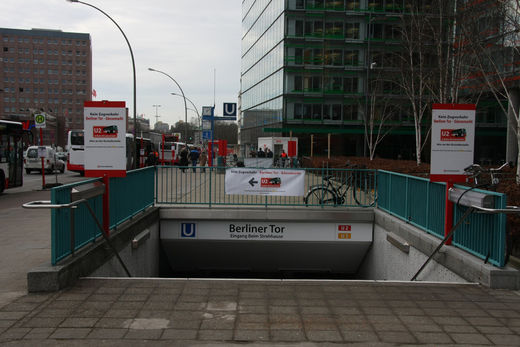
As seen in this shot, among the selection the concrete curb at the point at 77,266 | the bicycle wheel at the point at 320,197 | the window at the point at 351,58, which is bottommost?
the concrete curb at the point at 77,266

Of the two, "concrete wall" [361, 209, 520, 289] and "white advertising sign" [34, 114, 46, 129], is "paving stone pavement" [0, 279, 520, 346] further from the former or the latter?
"white advertising sign" [34, 114, 46, 129]

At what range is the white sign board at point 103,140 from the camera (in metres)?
7.45

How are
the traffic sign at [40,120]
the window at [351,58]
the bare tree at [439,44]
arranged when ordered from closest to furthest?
1. the traffic sign at [40,120]
2. the bare tree at [439,44]
3. the window at [351,58]

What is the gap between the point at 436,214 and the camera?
7.88 meters

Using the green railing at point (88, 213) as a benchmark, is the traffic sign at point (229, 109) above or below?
above

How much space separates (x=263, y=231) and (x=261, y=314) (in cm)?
688

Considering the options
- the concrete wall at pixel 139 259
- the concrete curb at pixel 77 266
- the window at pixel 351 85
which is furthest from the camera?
the window at pixel 351 85

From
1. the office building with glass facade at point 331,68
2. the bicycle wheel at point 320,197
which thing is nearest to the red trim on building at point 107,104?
the bicycle wheel at point 320,197

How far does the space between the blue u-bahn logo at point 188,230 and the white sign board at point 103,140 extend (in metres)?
4.44

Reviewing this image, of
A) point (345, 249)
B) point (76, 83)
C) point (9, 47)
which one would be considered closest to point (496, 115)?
point (345, 249)

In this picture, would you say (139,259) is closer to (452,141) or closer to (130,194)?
(130,194)

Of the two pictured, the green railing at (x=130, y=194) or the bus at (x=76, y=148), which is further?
the bus at (x=76, y=148)

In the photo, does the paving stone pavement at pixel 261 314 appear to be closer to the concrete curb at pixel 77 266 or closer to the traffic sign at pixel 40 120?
the concrete curb at pixel 77 266

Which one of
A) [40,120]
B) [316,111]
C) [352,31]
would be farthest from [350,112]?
[40,120]
